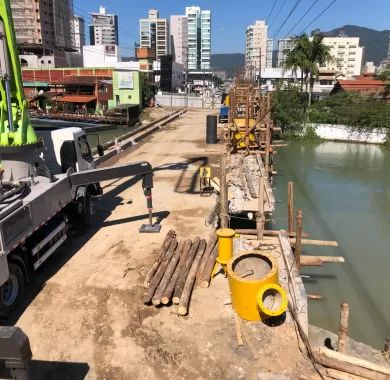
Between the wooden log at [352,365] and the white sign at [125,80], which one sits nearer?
the wooden log at [352,365]

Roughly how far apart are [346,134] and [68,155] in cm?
3486

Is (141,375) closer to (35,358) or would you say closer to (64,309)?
(35,358)

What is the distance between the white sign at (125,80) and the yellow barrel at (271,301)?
195 feet

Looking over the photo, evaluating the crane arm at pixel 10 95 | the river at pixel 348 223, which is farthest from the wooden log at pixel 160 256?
the river at pixel 348 223

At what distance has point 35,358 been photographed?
23.3ft

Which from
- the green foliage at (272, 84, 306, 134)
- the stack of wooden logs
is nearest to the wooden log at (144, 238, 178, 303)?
the stack of wooden logs

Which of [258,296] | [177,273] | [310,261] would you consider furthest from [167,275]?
[310,261]

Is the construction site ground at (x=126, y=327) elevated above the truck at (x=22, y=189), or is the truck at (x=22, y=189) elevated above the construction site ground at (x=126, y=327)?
the truck at (x=22, y=189)

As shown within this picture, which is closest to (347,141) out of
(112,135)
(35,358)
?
(112,135)

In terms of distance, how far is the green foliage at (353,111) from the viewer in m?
38.6

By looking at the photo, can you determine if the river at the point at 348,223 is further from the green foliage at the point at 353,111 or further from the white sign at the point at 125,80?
the white sign at the point at 125,80

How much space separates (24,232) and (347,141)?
38.3 m

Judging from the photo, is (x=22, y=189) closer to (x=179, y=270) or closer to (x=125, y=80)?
(x=179, y=270)

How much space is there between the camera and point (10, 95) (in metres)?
9.99
